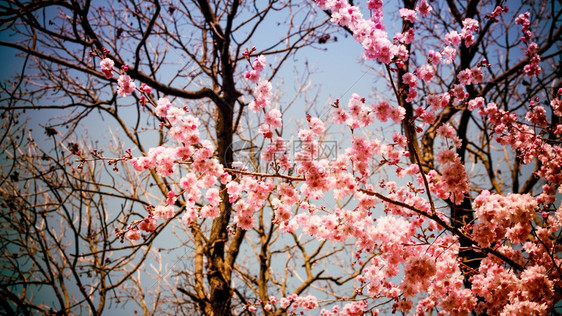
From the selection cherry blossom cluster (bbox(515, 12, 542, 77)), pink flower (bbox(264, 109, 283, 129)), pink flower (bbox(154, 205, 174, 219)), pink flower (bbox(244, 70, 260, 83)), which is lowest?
pink flower (bbox(154, 205, 174, 219))

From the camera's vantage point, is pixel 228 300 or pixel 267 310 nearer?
pixel 228 300

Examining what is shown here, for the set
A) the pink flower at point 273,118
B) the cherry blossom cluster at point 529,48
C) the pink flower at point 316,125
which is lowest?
the pink flower at point 316,125

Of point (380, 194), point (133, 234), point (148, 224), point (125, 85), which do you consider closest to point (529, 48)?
point (380, 194)

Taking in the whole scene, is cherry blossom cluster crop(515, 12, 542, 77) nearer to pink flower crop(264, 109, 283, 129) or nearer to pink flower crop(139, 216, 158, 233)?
pink flower crop(264, 109, 283, 129)

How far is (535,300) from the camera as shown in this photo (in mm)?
Answer: 2590

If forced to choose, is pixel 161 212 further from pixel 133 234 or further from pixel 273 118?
pixel 273 118

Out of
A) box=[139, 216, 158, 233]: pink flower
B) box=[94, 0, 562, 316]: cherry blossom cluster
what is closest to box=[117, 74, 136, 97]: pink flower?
box=[94, 0, 562, 316]: cherry blossom cluster

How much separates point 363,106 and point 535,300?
7.89ft

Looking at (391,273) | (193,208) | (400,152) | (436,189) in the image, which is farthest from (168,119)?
(391,273)

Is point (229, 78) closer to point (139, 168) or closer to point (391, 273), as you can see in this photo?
point (139, 168)

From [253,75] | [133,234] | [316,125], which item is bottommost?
[133,234]

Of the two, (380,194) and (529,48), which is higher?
(529,48)

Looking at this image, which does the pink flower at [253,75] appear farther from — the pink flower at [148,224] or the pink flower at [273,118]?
the pink flower at [148,224]

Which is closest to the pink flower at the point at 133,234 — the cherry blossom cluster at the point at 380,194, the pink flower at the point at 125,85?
the cherry blossom cluster at the point at 380,194
